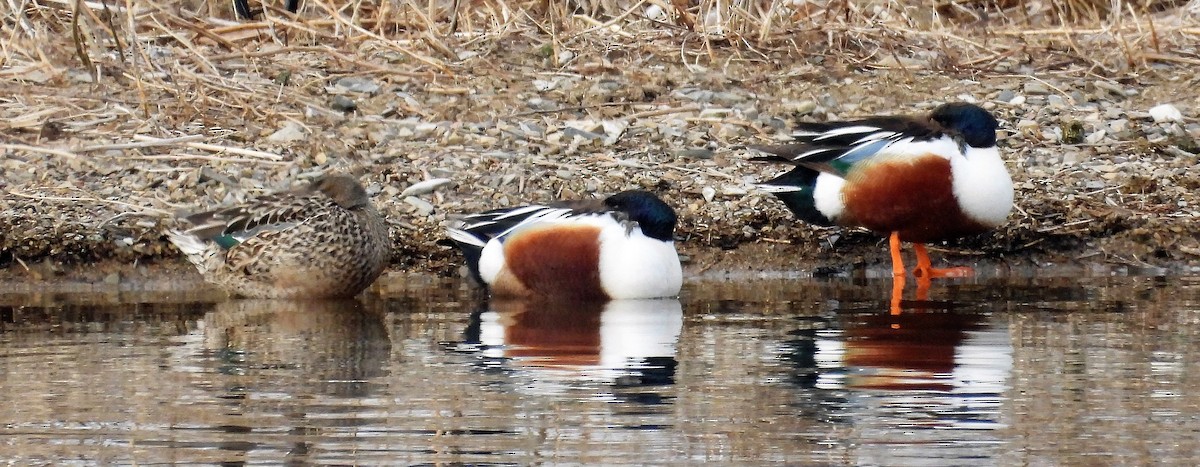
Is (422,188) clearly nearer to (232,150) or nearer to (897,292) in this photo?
(232,150)

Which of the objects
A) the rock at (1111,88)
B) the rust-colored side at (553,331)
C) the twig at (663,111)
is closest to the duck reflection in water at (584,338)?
the rust-colored side at (553,331)

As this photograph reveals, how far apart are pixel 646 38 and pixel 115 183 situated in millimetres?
3363

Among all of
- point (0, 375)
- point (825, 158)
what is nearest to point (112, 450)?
point (0, 375)

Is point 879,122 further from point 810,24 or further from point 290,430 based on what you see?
point 290,430

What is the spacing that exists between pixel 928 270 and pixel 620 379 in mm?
3362

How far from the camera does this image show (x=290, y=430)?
4.56m

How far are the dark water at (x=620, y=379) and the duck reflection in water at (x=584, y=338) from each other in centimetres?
2

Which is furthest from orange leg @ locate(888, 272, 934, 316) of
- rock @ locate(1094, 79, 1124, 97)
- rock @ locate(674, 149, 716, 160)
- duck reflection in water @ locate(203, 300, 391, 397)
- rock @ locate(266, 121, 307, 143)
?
rock @ locate(266, 121, 307, 143)

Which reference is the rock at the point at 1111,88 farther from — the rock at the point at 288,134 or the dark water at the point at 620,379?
the rock at the point at 288,134

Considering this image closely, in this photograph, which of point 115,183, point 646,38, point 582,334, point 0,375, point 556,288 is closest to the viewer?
point 0,375

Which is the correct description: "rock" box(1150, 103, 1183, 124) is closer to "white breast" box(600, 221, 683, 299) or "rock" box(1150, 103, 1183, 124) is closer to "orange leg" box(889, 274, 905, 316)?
"orange leg" box(889, 274, 905, 316)

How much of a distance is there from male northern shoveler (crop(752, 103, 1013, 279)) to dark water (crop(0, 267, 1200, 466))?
0.40 metres

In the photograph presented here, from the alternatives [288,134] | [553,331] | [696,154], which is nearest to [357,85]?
[288,134]

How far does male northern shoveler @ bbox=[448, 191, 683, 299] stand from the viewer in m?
7.59
